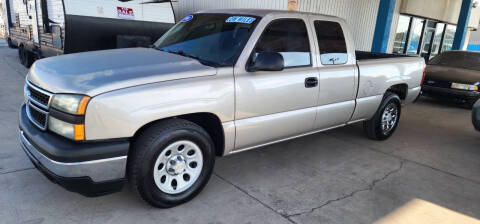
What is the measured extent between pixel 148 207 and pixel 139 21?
6.03 metres

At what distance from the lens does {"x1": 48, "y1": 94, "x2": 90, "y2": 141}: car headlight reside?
2.55 meters

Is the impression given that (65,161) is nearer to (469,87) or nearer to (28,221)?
(28,221)

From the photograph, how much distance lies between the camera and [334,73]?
14.0ft

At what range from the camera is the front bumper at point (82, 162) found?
2.55m

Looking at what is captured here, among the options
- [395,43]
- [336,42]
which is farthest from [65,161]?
[395,43]

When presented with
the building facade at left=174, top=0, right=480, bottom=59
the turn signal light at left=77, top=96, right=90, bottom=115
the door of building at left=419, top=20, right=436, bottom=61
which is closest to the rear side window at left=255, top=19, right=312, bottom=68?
the turn signal light at left=77, top=96, right=90, bottom=115

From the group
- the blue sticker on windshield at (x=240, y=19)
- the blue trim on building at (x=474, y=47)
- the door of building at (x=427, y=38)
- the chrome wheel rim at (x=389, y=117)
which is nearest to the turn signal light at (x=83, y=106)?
the blue sticker on windshield at (x=240, y=19)

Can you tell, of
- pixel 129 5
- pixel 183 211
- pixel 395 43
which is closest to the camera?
pixel 183 211

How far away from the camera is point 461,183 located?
421 cm

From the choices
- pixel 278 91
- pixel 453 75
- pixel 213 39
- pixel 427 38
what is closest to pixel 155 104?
pixel 213 39

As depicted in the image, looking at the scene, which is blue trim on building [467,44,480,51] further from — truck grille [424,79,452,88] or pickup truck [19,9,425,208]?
pickup truck [19,9,425,208]

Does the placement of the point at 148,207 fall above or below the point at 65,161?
below

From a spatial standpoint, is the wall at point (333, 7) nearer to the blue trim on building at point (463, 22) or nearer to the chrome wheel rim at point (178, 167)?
the blue trim on building at point (463, 22)

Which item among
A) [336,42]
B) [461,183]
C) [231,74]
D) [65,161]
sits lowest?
[461,183]
